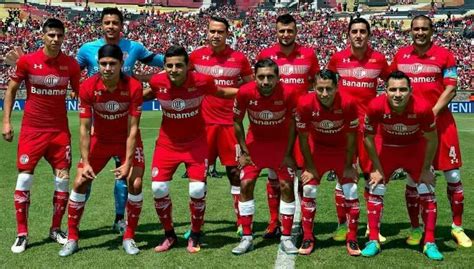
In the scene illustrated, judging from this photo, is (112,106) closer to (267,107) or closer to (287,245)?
(267,107)

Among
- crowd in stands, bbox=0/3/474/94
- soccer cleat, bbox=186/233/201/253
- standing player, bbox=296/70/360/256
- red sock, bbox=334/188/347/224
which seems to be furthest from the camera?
crowd in stands, bbox=0/3/474/94

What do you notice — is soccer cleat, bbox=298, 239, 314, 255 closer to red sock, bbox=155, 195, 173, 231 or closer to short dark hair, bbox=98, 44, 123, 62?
red sock, bbox=155, 195, 173, 231

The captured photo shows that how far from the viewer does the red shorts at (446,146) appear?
22.3ft

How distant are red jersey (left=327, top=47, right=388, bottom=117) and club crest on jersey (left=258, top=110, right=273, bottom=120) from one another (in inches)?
45.4

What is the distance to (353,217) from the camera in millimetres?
6391

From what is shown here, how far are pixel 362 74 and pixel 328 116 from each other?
1105mm

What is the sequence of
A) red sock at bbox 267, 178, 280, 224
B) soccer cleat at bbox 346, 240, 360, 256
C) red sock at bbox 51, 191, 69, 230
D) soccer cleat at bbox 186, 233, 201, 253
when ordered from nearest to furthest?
1. soccer cleat at bbox 346, 240, 360, 256
2. soccer cleat at bbox 186, 233, 201, 253
3. red sock at bbox 51, 191, 69, 230
4. red sock at bbox 267, 178, 280, 224

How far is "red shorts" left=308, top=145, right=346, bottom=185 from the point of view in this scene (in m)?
6.55

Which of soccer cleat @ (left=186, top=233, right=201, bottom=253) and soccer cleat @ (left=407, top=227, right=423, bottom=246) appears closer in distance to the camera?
soccer cleat @ (left=186, top=233, right=201, bottom=253)

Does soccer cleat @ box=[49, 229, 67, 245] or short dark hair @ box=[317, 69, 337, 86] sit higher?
short dark hair @ box=[317, 69, 337, 86]

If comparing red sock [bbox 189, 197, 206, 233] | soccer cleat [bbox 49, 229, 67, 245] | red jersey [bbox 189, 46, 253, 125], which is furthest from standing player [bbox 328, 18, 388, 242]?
soccer cleat [bbox 49, 229, 67, 245]

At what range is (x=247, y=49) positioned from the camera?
48.1 m

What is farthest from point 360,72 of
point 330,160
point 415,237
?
point 415,237

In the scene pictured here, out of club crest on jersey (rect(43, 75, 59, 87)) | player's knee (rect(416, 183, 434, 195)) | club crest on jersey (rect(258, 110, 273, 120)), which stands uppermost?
club crest on jersey (rect(43, 75, 59, 87))
